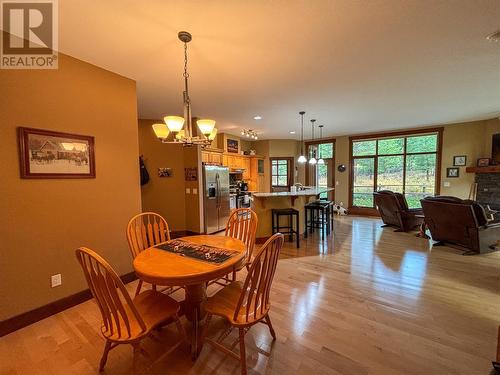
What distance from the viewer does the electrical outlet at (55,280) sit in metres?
2.25

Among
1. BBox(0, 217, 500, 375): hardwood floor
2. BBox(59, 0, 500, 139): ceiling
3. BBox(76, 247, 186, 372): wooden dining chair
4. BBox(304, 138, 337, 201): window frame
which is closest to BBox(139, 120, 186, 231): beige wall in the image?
BBox(59, 0, 500, 139): ceiling

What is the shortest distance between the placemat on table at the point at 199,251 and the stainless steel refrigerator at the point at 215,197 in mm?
2753

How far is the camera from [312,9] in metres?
1.71

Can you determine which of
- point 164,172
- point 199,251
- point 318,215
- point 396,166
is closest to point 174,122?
A: point 199,251

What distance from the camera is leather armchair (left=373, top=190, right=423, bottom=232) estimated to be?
4946 mm

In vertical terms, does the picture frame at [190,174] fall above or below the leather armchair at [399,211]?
above

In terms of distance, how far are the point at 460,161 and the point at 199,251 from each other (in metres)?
7.30

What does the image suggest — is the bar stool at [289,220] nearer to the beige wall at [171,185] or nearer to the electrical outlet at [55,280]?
the beige wall at [171,185]

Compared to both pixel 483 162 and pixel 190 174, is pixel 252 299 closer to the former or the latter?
pixel 190 174

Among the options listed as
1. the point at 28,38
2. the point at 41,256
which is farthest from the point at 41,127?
the point at 41,256

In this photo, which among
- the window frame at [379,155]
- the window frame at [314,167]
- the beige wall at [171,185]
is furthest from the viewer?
the window frame at [314,167]

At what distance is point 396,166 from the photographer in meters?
6.68

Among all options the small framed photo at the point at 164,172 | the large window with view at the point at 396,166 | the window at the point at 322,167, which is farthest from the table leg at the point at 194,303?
the large window with view at the point at 396,166

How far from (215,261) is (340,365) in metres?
1.22
